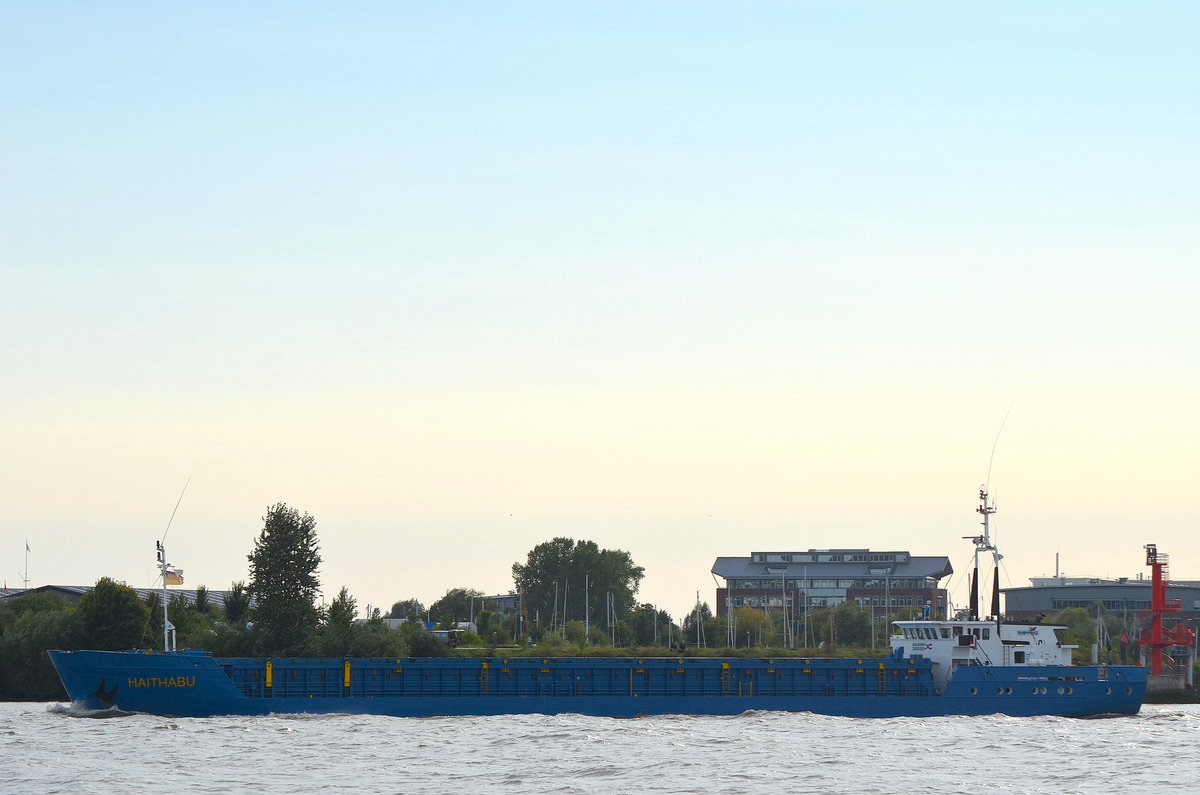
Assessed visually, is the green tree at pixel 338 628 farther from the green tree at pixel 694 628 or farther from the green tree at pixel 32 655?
the green tree at pixel 694 628

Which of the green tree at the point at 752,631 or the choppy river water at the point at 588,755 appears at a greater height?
the choppy river water at the point at 588,755

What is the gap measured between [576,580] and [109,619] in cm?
8227

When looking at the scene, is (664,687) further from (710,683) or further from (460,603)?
(460,603)

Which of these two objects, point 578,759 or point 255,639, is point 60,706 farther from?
point 578,759

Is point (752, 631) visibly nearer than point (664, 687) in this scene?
No

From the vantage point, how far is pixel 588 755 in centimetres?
5012

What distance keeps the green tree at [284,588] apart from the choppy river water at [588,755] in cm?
2049

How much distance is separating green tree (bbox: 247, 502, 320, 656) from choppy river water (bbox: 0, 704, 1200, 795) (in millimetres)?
20491

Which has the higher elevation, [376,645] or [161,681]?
[161,681]

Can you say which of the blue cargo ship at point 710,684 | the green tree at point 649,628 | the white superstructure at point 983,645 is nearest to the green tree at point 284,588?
the blue cargo ship at point 710,684

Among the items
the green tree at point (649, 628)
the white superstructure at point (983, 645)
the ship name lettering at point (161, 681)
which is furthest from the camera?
the green tree at point (649, 628)

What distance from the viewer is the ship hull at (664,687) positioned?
64812 mm

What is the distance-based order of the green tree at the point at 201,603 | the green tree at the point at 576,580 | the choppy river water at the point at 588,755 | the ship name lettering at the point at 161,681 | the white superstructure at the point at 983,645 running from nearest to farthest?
the choppy river water at the point at 588,755
the ship name lettering at the point at 161,681
the white superstructure at the point at 983,645
the green tree at the point at 201,603
the green tree at the point at 576,580

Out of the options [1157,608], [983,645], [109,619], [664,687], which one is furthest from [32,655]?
[1157,608]
